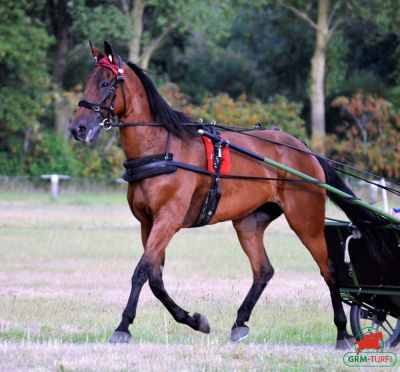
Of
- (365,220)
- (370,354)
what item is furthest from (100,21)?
(370,354)

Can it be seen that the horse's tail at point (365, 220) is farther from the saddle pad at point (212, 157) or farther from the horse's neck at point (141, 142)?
the horse's neck at point (141, 142)

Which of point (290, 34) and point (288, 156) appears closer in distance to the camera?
point (288, 156)

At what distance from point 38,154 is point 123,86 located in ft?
90.3

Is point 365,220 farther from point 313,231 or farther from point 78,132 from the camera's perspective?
point 78,132

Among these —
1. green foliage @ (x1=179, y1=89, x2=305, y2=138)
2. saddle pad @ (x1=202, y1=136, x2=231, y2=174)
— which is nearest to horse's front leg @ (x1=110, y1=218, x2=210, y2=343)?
saddle pad @ (x1=202, y1=136, x2=231, y2=174)

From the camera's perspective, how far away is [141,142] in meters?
8.66

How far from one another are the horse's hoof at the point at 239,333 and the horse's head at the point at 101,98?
2.08 metres

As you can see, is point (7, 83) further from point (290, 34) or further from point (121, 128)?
point (121, 128)

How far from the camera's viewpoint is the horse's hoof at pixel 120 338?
320 inches

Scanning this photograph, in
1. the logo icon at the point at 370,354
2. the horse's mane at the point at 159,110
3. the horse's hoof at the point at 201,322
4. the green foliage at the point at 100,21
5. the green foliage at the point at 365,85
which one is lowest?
the logo icon at the point at 370,354

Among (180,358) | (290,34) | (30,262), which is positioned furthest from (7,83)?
(180,358)

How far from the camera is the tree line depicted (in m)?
34.9

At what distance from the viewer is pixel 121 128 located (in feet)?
28.4

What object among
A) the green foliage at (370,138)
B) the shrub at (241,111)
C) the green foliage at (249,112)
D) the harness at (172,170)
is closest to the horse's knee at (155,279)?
the harness at (172,170)
